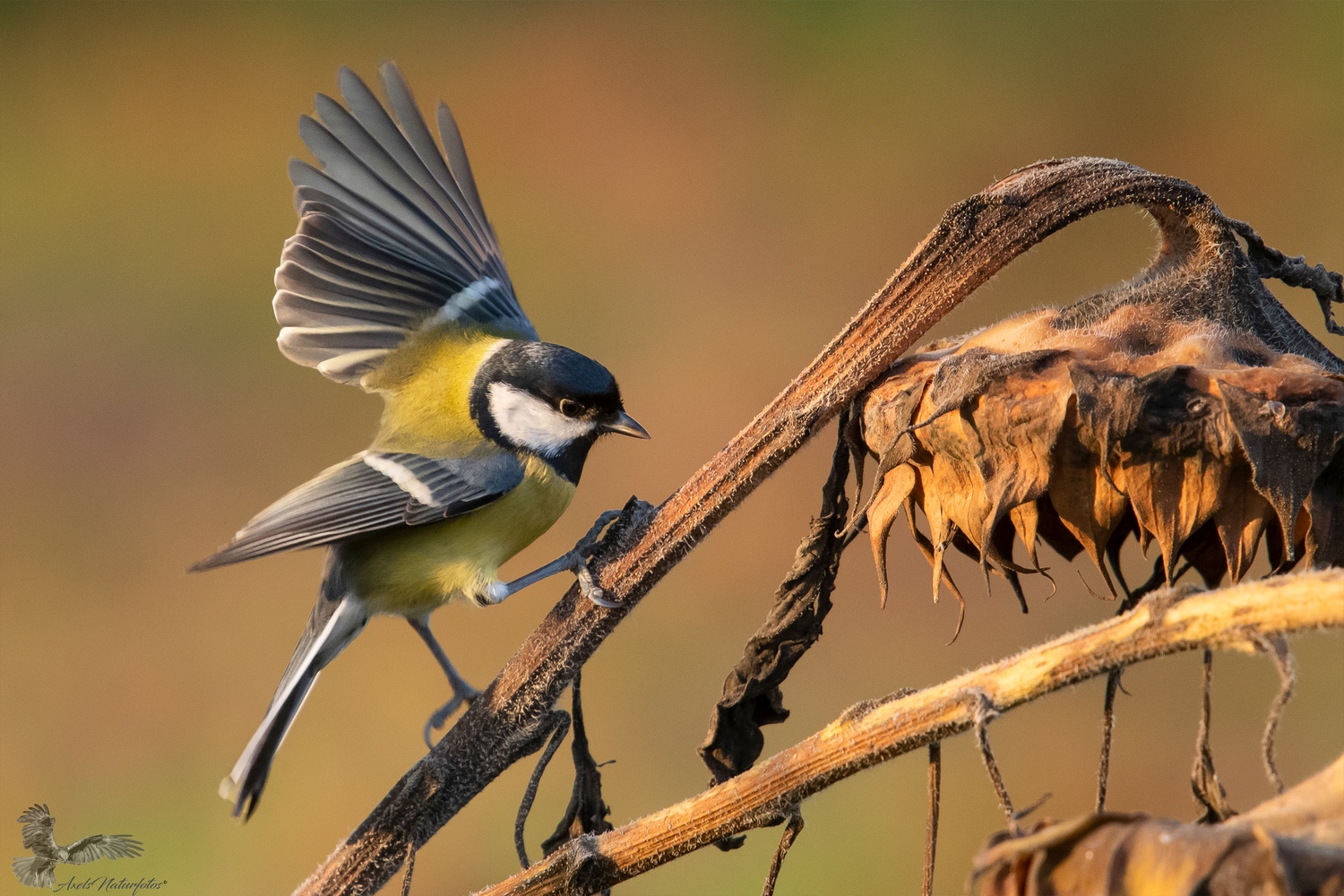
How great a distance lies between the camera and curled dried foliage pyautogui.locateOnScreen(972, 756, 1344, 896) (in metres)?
0.59

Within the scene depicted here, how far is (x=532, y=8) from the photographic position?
4906mm

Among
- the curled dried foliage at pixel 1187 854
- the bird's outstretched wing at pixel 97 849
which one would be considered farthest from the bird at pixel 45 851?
the curled dried foliage at pixel 1187 854

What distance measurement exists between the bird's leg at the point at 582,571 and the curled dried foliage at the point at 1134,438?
0.26 meters

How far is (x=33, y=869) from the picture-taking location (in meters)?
1.07

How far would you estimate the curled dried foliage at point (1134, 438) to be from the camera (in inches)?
32.5

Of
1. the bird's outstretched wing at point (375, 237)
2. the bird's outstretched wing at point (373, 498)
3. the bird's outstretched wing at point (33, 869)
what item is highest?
the bird's outstretched wing at point (375, 237)

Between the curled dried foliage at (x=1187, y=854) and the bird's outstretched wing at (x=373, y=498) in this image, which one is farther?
the bird's outstretched wing at (x=373, y=498)

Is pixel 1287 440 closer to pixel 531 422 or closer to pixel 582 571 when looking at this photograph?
pixel 582 571

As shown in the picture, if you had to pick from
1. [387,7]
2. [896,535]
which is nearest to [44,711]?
[896,535]

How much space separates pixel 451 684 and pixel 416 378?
20.1 inches

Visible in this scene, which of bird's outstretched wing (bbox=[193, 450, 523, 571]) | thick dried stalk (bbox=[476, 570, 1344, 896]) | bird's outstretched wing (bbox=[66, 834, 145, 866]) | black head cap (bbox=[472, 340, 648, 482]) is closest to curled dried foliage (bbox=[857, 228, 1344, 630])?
thick dried stalk (bbox=[476, 570, 1344, 896])

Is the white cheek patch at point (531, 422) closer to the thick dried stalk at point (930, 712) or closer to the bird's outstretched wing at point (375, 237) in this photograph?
the bird's outstretched wing at point (375, 237)

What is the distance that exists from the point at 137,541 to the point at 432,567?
2.11m

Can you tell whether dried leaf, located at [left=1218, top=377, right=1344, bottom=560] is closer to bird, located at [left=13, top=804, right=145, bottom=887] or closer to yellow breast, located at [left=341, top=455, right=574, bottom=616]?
bird, located at [left=13, top=804, right=145, bottom=887]
